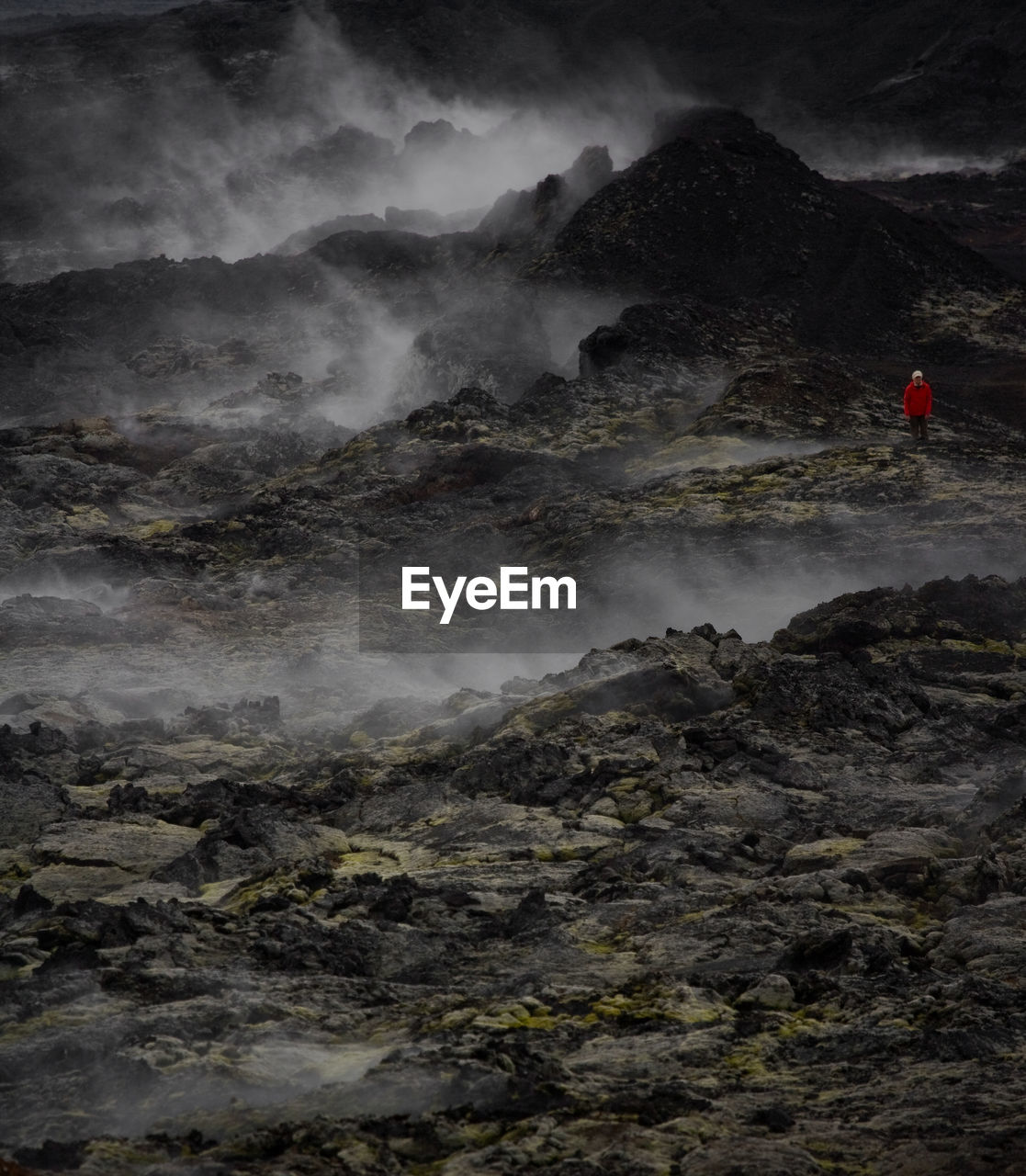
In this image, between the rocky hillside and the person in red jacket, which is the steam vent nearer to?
the rocky hillside

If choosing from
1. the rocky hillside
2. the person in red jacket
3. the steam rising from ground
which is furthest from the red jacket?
the steam rising from ground

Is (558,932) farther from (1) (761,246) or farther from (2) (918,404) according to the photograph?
(1) (761,246)

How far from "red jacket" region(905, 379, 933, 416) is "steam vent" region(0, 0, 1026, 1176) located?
12cm

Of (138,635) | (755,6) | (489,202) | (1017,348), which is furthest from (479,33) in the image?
(138,635)

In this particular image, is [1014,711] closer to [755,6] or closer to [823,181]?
[823,181]

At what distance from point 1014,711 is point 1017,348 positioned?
57.6 feet

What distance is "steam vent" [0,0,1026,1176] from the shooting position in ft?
18.9

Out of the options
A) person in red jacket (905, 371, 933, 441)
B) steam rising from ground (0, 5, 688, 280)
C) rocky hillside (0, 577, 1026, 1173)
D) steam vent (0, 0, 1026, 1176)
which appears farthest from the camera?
steam rising from ground (0, 5, 688, 280)

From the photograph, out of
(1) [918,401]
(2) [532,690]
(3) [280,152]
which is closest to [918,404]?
(1) [918,401]

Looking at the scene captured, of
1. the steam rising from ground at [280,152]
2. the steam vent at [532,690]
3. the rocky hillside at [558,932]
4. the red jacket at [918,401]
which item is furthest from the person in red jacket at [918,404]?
the steam rising from ground at [280,152]

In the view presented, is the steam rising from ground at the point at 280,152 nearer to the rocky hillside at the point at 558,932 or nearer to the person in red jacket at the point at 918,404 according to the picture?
the person in red jacket at the point at 918,404

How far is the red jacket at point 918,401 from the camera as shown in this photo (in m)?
19.0

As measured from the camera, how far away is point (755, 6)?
6600 cm

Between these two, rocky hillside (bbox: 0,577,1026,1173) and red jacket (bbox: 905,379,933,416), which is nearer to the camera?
rocky hillside (bbox: 0,577,1026,1173)
